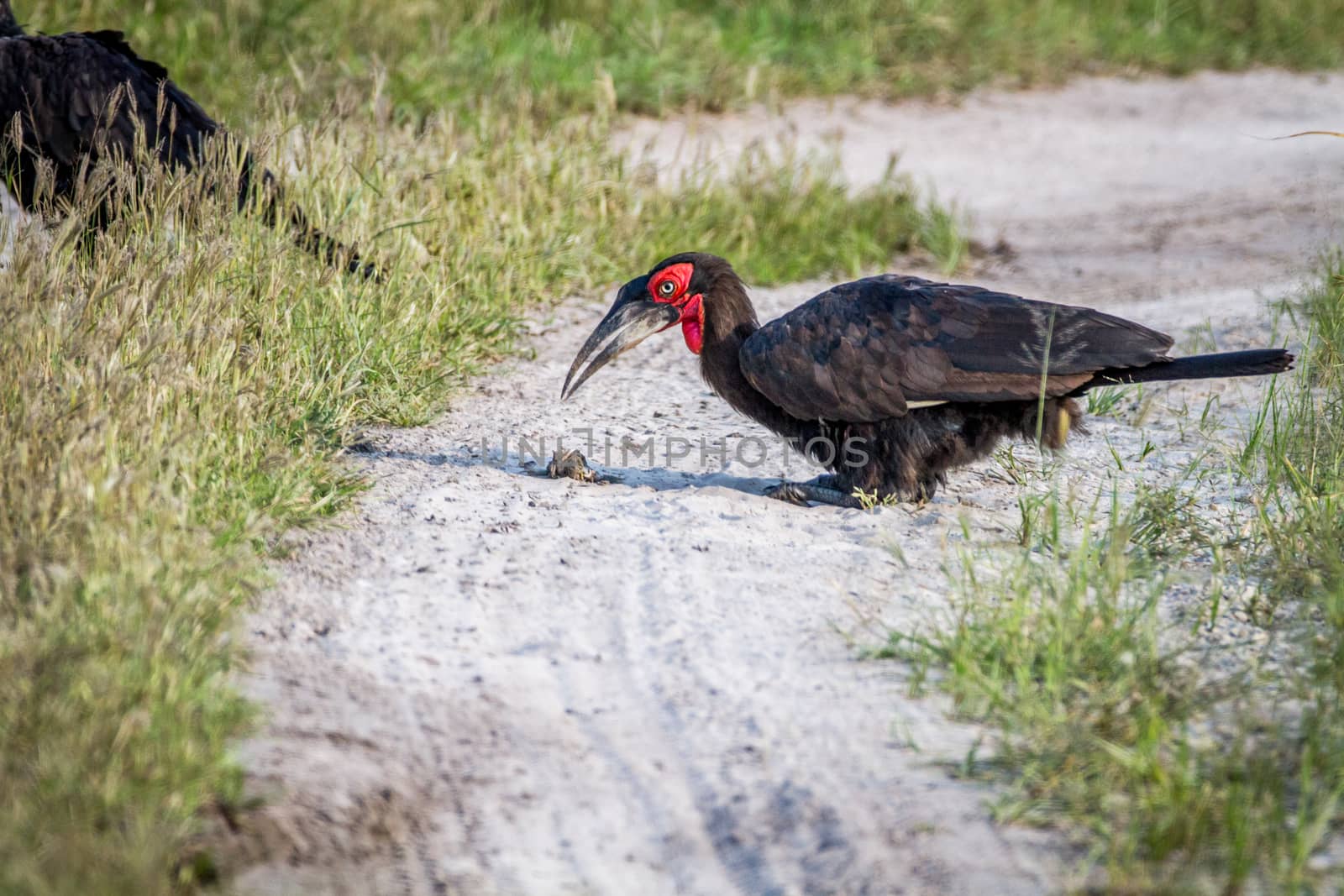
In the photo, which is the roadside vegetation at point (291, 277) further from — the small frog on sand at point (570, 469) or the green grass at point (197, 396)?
the small frog on sand at point (570, 469)

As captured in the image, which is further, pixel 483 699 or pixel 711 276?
pixel 711 276

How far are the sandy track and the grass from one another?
11 cm

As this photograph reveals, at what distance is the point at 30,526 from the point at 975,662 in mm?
2110

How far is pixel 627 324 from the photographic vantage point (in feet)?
14.4

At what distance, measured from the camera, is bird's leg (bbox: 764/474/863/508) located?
412 cm

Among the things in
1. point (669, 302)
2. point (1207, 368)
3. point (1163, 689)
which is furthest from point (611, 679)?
point (1207, 368)

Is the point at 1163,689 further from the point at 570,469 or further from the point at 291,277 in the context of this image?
the point at 291,277

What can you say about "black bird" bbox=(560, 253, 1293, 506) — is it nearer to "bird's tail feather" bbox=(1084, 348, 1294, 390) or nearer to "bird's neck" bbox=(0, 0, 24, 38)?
"bird's tail feather" bbox=(1084, 348, 1294, 390)

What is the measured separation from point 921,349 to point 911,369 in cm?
7

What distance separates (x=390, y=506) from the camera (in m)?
3.74

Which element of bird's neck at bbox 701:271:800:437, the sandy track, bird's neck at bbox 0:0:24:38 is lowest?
the sandy track

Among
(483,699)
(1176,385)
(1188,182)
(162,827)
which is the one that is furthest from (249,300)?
(1188,182)

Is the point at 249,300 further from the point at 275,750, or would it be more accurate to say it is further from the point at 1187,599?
the point at 1187,599

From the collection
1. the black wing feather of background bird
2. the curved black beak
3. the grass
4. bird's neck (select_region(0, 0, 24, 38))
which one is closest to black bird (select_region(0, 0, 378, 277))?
the black wing feather of background bird
